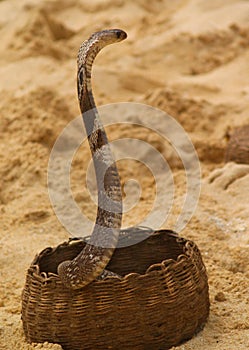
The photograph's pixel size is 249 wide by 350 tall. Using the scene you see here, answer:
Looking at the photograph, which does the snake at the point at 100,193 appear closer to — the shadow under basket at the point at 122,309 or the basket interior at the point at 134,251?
the shadow under basket at the point at 122,309

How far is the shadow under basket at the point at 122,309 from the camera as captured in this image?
2.50 metres

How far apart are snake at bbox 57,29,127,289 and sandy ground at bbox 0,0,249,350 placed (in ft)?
0.90

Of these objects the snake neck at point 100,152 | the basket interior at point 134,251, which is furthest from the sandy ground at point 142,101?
the snake neck at point 100,152

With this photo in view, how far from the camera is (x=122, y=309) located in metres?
2.50

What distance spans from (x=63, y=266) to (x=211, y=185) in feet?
5.23

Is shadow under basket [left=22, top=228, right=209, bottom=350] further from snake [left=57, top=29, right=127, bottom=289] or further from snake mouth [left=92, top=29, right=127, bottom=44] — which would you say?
snake mouth [left=92, top=29, right=127, bottom=44]

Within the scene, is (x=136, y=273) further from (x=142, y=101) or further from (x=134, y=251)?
(x=142, y=101)

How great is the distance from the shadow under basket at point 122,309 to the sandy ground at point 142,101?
0.08 meters

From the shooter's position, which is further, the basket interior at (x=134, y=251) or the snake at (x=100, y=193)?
the basket interior at (x=134, y=251)

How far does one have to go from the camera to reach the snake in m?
2.52

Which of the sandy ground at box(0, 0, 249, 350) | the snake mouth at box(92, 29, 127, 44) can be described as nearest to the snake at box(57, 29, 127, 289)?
the snake mouth at box(92, 29, 127, 44)

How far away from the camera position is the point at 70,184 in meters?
4.19

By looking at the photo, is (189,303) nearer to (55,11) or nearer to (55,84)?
(55,84)

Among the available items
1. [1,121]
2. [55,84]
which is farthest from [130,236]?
[55,84]
